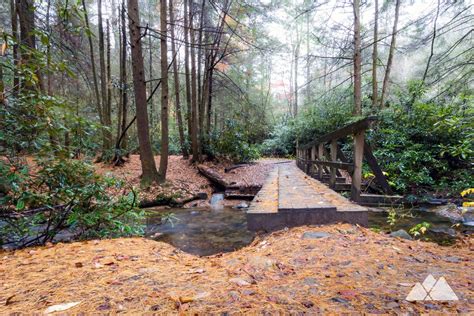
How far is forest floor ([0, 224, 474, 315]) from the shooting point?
119 cm

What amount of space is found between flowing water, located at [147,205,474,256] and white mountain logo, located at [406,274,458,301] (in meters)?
2.09

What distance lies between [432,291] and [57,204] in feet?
11.4

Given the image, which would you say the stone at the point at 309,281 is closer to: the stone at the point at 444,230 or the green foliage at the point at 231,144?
the stone at the point at 444,230

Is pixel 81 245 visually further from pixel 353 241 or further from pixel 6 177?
pixel 353 241

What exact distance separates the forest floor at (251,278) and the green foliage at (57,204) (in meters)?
0.41

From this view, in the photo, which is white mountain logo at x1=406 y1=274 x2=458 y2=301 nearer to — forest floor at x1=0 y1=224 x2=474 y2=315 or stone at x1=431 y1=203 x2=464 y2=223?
forest floor at x1=0 y1=224 x2=474 y2=315

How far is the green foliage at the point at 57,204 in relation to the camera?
2.45 metres

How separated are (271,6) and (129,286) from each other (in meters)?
9.09

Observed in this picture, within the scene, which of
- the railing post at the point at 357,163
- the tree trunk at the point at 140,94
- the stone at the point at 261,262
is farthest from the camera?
the tree trunk at the point at 140,94

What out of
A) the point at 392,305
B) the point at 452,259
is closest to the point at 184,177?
the point at 452,259

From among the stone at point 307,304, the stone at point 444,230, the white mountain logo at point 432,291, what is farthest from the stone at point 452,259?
the stone at point 444,230

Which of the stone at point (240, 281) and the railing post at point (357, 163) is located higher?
the railing post at point (357, 163)

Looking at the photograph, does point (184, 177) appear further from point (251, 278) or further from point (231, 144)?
point (251, 278)

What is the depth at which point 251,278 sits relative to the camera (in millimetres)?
1518
